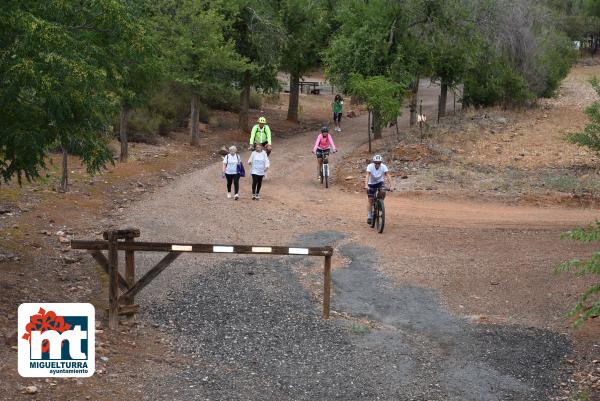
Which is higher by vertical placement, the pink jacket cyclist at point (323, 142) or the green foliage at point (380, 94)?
the green foliage at point (380, 94)

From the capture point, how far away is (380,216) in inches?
652

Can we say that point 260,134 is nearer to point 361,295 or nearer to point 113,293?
point 361,295

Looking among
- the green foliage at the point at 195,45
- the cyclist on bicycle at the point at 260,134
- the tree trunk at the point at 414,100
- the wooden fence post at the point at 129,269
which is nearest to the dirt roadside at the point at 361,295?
the wooden fence post at the point at 129,269

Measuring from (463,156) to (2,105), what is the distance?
18.0 metres

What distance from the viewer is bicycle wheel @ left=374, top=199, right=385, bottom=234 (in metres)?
16.4

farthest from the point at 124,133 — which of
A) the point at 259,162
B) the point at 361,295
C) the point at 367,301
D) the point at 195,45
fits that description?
the point at 367,301

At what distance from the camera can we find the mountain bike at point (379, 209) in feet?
53.9

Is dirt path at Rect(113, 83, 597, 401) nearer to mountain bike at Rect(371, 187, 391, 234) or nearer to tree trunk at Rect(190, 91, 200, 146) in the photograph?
mountain bike at Rect(371, 187, 391, 234)

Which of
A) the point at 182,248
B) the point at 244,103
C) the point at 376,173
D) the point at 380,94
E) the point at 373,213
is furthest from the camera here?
the point at 244,103

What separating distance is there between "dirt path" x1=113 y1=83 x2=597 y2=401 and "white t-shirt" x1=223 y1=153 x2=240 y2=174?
0.82 meters

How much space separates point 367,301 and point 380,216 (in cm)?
430

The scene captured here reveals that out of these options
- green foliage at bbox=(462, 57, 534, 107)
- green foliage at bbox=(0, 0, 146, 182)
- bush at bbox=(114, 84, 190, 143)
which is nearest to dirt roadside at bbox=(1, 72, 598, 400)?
green foliage at bbox=(0, 0, 146, 182)

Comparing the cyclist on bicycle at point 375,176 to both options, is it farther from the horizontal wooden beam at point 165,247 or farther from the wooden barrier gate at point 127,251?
the horizontal wooden beam at point 165,247

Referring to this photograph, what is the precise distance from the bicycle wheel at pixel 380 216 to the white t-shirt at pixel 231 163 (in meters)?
4.18
